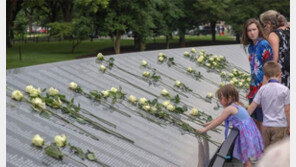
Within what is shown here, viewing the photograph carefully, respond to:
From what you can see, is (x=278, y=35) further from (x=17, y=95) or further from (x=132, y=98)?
(x=17, y=95)

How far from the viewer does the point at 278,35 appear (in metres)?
5.12

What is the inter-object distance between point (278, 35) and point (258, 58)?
425mm

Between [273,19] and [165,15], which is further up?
[165,15]

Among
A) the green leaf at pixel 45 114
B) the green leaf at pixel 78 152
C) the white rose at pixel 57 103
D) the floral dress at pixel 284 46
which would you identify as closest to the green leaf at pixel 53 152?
the green leaf at pixel 78 152

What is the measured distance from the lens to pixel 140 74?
560 centimetres

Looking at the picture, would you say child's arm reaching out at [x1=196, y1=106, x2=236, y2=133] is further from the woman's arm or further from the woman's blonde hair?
the woman's blonde hair

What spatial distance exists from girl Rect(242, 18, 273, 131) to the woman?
100mm

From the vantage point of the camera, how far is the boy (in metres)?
4.28

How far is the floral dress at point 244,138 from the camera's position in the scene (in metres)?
4.11

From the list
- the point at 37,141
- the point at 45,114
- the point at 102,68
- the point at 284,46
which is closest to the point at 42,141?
the point at 37,141

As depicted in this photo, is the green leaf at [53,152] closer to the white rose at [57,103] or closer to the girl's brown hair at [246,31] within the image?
the white rose at [57,103]

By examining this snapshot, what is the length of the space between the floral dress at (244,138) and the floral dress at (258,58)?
99 centimetres

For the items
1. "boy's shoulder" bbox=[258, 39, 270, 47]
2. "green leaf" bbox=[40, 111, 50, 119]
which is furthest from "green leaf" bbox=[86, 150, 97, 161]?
"boy's shoulder" bbox=[258, 39, 270, 47]

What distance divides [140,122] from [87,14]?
1882 centimetres
